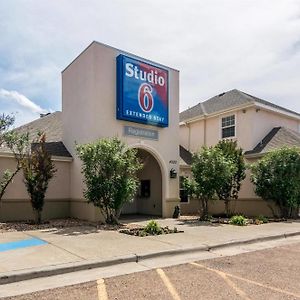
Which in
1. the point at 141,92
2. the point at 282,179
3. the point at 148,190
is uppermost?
the point at 141,92

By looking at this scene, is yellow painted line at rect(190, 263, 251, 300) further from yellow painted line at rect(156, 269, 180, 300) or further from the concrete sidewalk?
the concrete sidewalk

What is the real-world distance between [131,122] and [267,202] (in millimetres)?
8737

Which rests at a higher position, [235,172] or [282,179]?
[235,172]

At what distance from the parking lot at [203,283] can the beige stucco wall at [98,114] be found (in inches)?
394

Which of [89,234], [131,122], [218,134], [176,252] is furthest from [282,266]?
[218,134]

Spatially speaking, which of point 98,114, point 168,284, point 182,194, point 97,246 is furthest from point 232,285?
point 182,194

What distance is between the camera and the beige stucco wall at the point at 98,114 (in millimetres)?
16719

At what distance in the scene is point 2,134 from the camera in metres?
15.2

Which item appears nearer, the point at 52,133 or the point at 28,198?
the point at 28,198

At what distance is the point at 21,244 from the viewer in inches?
394

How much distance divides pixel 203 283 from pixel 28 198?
39.9ft

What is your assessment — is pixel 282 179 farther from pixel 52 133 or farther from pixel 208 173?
pixel 52 133

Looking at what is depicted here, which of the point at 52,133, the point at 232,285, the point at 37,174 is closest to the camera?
the point at 232,285

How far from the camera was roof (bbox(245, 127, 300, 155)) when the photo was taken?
69.8ft
